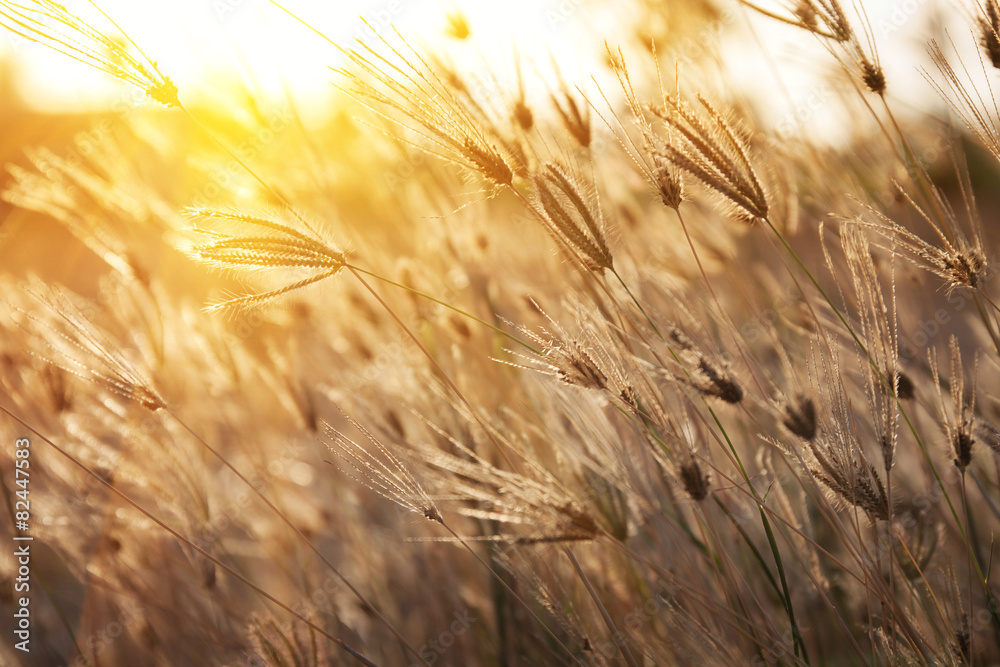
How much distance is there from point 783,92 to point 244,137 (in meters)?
1.67

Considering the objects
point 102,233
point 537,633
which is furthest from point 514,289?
point 102,233

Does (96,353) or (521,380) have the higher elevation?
(96,353)

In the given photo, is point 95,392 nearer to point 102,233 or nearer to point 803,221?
point 102,233

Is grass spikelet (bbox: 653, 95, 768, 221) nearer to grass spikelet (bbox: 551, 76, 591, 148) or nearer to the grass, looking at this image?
the grass

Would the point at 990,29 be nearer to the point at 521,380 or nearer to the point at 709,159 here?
the point at 709,159

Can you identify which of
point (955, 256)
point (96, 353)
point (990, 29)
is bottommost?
point (96, 353)

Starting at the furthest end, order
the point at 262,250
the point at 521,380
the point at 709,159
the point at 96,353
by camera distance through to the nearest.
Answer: the point at 521,380
the point at 96,353
the point at 262,250
the point at 709,159

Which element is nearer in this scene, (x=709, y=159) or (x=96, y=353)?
(x=709, y=159)

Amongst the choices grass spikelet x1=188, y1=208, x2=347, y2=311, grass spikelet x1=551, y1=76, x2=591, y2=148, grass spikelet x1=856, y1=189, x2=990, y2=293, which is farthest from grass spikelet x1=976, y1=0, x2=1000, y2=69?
grass spikelet x1=188, y1=208, x2=347, y2=311

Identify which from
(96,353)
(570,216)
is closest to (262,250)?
(96,353)

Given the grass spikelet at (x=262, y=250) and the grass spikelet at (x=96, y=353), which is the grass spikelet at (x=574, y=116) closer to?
the grass spikelet at (x=262, y=250)

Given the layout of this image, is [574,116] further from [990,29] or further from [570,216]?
[990,29]

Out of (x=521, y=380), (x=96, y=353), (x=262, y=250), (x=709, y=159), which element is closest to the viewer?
(x=709, y=159)

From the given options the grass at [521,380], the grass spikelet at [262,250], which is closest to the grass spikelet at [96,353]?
the grass at [521,380]
